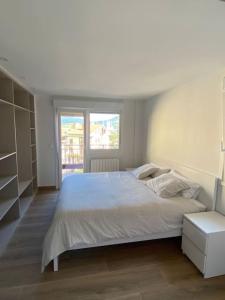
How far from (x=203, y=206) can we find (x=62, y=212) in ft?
5.96

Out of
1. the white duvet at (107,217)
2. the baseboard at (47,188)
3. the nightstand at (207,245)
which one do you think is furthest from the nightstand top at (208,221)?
the baseboard at (47,188)

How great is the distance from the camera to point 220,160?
223 centimetres

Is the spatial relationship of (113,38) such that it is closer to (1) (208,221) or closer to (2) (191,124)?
(2) (191,124)

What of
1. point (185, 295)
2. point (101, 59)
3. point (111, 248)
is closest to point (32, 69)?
point (101, 59)

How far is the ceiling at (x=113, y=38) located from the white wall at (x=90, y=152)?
1511mm

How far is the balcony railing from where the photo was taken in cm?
454

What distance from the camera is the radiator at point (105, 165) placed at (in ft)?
14.8

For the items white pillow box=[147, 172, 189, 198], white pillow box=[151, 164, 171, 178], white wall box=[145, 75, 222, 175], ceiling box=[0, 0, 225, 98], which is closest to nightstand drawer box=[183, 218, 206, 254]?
white pillow box=[147, 172, 189, 198]

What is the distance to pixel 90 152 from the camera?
4.58 metres

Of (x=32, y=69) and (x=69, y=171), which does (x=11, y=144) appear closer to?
(x=32, y=69)

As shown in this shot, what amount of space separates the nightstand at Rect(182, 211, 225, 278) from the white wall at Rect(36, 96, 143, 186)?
2.86m

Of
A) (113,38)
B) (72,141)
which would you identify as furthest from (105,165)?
(113,38)

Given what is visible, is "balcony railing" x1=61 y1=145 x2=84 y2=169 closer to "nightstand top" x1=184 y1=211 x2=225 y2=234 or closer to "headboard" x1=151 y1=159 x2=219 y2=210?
"headboard" x1=151 y1=159 x2=219 y2=210

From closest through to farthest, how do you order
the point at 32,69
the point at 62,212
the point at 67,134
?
the point at 62,212
the point at 32,69
the point at 67,134
